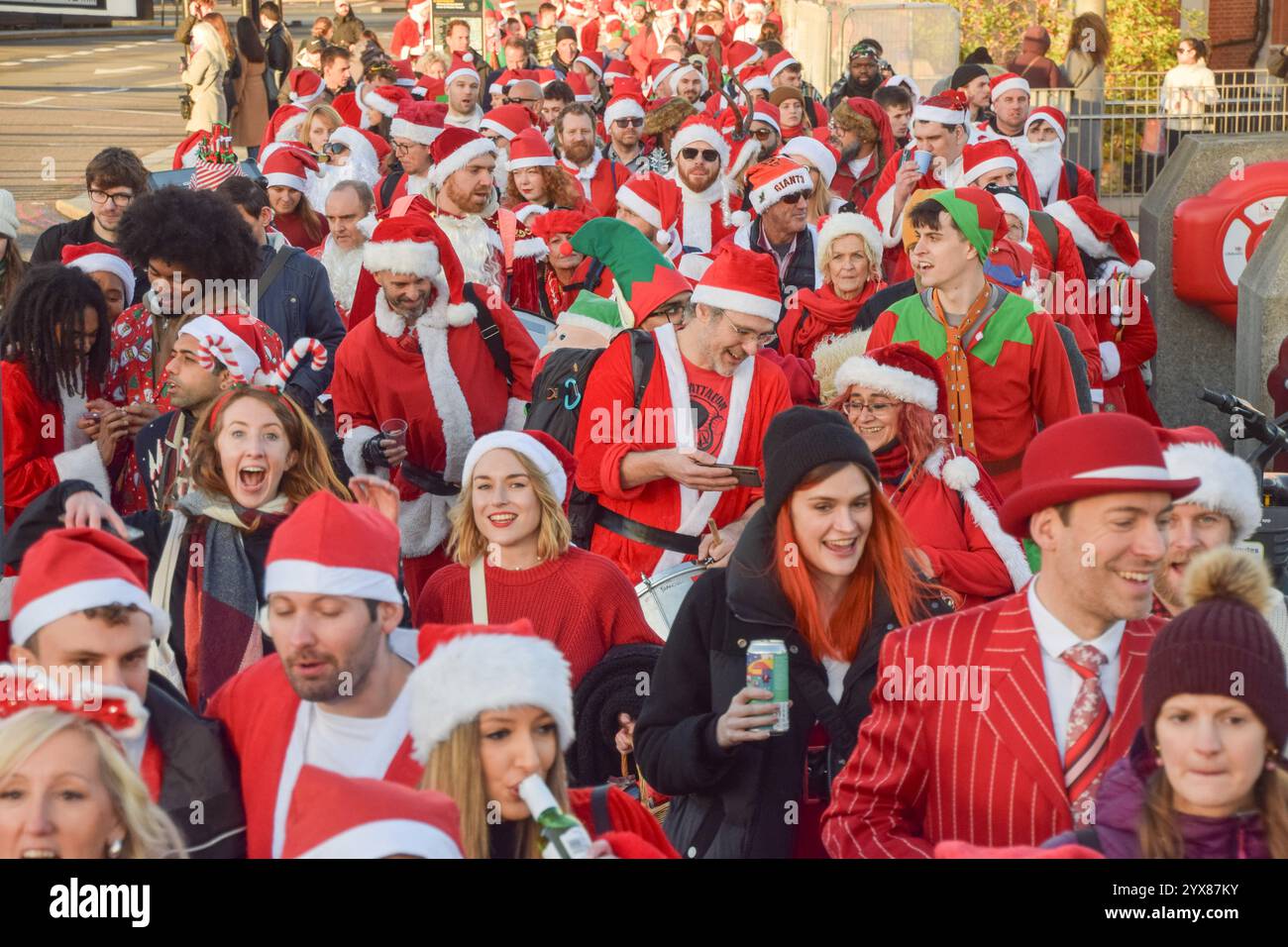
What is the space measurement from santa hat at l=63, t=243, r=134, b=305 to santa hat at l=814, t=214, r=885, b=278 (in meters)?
2.97

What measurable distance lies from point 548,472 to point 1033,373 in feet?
6.32

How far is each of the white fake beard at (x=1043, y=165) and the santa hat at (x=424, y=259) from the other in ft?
17.8

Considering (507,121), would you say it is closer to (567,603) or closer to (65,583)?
(567,603)

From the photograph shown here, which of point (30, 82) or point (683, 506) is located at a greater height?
point (30, 82)

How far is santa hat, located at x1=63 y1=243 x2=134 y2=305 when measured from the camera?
7.97 m

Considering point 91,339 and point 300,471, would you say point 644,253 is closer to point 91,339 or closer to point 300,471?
point 91,339

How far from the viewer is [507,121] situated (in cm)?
1372

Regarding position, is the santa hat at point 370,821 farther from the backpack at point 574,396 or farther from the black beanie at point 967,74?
the black beanie at point 967,74

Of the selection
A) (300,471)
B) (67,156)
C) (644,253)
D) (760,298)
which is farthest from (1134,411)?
(67,156)

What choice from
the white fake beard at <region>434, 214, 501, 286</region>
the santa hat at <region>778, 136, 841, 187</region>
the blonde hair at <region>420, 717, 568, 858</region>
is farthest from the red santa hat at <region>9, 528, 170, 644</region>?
the santa hat at <region>778, 136, 841, 187</region>

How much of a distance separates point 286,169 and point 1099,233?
177 inches

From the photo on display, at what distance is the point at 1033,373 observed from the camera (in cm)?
698

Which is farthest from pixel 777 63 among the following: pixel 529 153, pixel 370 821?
pixel 370 821

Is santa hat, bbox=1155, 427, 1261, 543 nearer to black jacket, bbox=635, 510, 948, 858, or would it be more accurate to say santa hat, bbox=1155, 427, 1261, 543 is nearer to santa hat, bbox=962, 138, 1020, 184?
black jacket, bbox=635, 510, 948, 858
